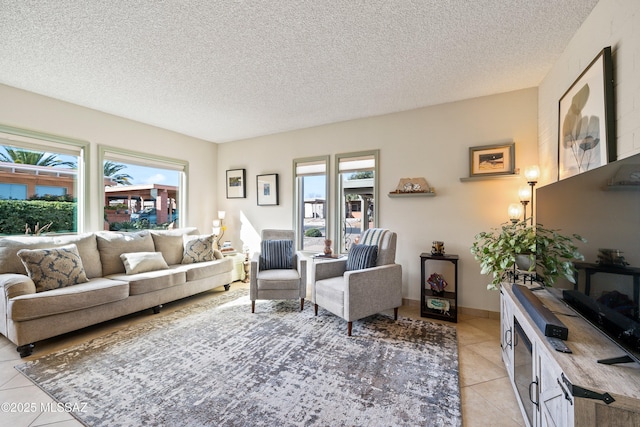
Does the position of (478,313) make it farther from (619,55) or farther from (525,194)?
(619,55)

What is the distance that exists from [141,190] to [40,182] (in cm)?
111

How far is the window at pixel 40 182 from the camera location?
2.94 m

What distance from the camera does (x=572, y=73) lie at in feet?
6.75

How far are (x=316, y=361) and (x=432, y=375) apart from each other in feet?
2.88

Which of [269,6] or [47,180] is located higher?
[269,6]

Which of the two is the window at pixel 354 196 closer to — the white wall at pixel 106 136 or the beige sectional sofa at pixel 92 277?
the beige sectional sofa at pixel 92 277

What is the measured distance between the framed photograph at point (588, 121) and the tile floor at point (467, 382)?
161 centimetres

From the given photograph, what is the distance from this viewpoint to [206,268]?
366 cm

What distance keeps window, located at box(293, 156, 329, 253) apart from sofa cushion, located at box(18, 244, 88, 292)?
2750mm

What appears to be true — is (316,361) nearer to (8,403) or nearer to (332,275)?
(332,275)

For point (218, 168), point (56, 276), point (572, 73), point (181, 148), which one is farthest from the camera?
point (218, 168)

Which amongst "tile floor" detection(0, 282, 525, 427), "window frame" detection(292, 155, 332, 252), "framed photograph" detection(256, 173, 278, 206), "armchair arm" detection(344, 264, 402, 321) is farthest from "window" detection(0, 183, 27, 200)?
"armchair arm" detection(344, 264, 402, 321)

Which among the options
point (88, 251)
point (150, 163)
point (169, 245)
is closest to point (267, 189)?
point (169, 245)

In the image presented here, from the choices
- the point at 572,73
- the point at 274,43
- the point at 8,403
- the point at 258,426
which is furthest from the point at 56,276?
the point at 572,73
